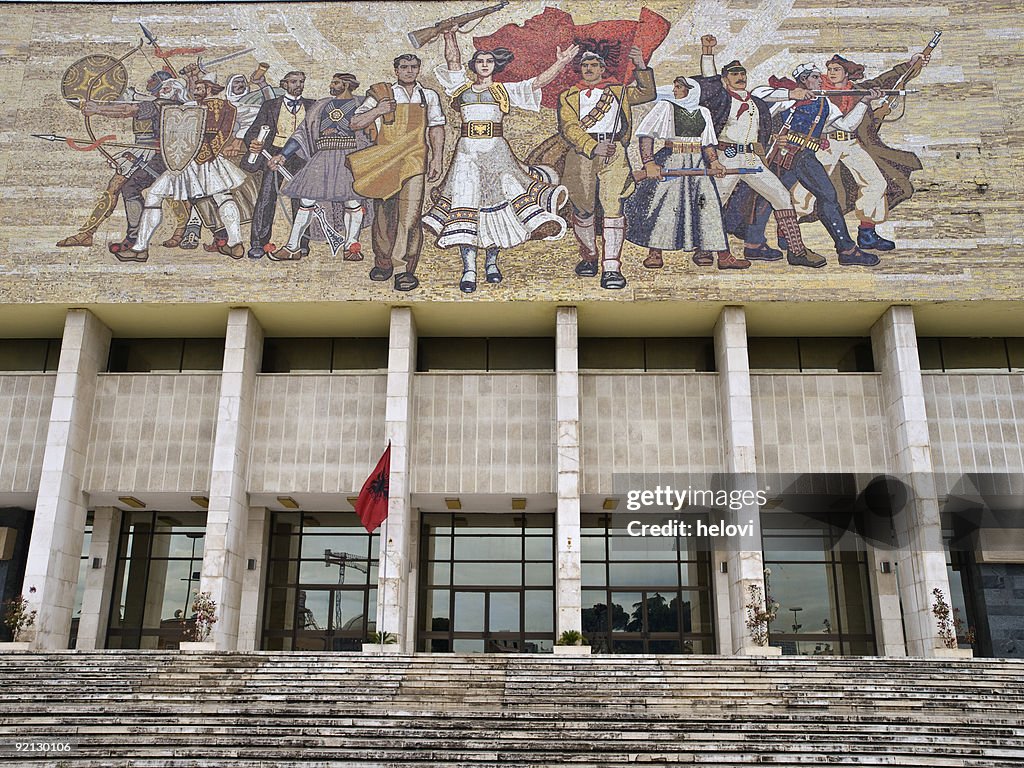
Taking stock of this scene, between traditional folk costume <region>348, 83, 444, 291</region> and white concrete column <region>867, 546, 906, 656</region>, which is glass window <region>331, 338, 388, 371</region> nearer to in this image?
traditional folk costume <region>348, 83, 444, 291</region>

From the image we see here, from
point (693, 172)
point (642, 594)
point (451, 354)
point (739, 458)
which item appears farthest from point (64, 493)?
point (693, 172)

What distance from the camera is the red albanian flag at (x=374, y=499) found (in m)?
20.4

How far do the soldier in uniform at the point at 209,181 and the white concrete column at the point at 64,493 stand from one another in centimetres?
267

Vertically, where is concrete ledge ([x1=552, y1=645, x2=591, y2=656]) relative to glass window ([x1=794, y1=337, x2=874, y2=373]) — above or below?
below

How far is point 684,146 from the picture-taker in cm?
2377

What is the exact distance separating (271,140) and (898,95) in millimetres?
15761

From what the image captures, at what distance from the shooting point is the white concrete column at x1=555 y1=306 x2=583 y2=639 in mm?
21219

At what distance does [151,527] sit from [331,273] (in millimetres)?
8414

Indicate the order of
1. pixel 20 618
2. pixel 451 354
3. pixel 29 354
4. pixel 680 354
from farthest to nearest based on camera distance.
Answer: pixel 29 354, pixel 451 354, pixel 680 354, pixel 20 618

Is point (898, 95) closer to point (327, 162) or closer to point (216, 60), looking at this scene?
point (327, 162)

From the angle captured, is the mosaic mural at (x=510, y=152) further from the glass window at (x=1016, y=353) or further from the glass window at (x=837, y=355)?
the glass window at (x=1016, y=353)

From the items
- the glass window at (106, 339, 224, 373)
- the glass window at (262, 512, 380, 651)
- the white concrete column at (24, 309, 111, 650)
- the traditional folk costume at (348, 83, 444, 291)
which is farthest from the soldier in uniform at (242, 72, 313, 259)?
the glass window at (262, 512, 380, 651)

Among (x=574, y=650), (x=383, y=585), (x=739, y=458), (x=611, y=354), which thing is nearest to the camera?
(x=574, y=650)

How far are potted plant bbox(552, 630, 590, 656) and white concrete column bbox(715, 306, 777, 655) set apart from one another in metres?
3.57
